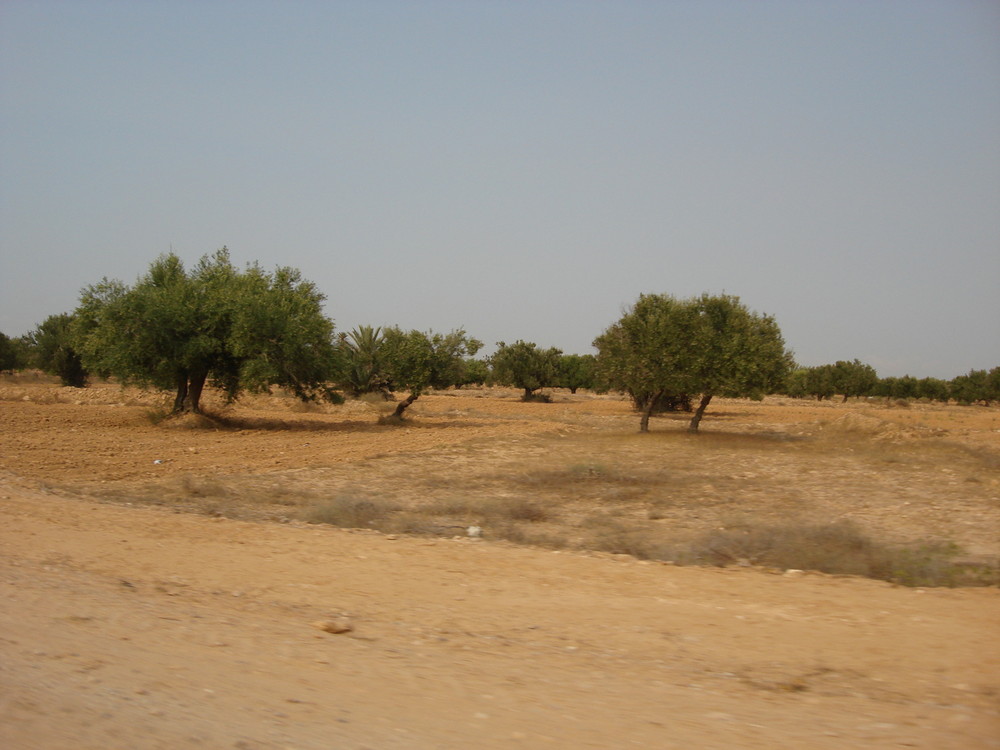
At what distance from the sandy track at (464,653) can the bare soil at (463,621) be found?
28mm

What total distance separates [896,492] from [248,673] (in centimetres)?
1503

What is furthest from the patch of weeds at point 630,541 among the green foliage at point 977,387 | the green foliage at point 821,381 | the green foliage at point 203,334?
the green foliage at point 977,387

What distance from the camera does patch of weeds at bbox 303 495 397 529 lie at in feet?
39.9

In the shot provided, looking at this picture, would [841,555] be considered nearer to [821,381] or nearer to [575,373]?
[575,373]

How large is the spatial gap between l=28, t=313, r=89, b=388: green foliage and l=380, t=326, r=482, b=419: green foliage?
1060 inches

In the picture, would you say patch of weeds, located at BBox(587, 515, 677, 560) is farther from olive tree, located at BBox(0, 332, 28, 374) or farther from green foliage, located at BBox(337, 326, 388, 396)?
olive tree, located at BBox(0, 332, 28, 374)

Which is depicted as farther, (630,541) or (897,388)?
(897,388)

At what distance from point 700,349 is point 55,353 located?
4333cm

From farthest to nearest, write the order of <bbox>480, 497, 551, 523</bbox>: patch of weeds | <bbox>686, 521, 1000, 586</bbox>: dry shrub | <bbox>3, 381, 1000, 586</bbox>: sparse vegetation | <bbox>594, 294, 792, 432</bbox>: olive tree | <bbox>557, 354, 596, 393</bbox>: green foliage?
<bbox>557, 354, 596, 393</bbox>: green foliage < <bbox>594, 294, 792, 432</bbox>: olive tree < <bbox>480, 497, 551, 523</bbox>: patch of weeds < <bbox>3, 381, 1000, 586</bbox>: sparse vegetation < <bbox>686, 521, 1000, 586</bbox>: dry shrub

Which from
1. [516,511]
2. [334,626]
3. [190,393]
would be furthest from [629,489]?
[190,393]

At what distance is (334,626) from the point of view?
6609 mm

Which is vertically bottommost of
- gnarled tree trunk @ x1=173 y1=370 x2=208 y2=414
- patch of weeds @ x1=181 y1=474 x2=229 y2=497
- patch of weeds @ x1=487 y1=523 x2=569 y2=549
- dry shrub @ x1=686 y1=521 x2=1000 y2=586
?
patch of weeds @ x1=181 y1=474 x2=229 y2=497

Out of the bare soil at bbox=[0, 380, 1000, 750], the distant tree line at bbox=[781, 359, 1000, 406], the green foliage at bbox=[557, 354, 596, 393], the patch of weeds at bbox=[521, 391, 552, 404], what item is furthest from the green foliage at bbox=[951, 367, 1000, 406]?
the bare soil at bbox=[0, 380, 1000, 750]

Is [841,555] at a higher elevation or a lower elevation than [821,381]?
lower
